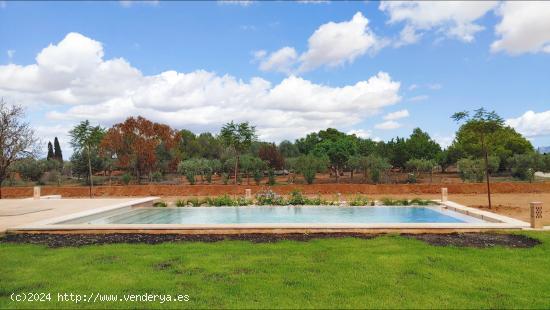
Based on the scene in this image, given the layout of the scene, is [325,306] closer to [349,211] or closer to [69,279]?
[69,279]

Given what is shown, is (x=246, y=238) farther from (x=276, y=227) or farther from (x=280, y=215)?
(x=280, y=215)

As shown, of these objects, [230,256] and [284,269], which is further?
[230,256]

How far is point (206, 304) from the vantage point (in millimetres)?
4848

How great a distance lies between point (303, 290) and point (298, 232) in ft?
14.5

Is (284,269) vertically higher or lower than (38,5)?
lower

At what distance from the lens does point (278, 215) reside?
1437 centimetres

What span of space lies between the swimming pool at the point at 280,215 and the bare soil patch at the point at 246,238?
121 inches

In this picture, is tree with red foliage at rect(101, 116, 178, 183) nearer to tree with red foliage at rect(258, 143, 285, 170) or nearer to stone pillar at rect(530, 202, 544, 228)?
tree with red foliage at rect(258, 143, 285, 170)

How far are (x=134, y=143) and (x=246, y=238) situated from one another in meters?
29.2

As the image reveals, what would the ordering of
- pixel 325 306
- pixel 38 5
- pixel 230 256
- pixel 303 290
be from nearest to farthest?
pixel 325 306 < pixel 303 290 < pixel 230 256 < pixel 38 5

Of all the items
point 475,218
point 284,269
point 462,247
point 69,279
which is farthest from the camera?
point 475,218

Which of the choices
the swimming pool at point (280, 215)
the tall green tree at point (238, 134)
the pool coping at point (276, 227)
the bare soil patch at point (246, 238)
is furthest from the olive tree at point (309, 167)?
the bare soil patch at point (246, 238)

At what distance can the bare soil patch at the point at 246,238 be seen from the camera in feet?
27.4

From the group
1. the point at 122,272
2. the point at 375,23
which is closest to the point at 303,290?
the point at 122,272
